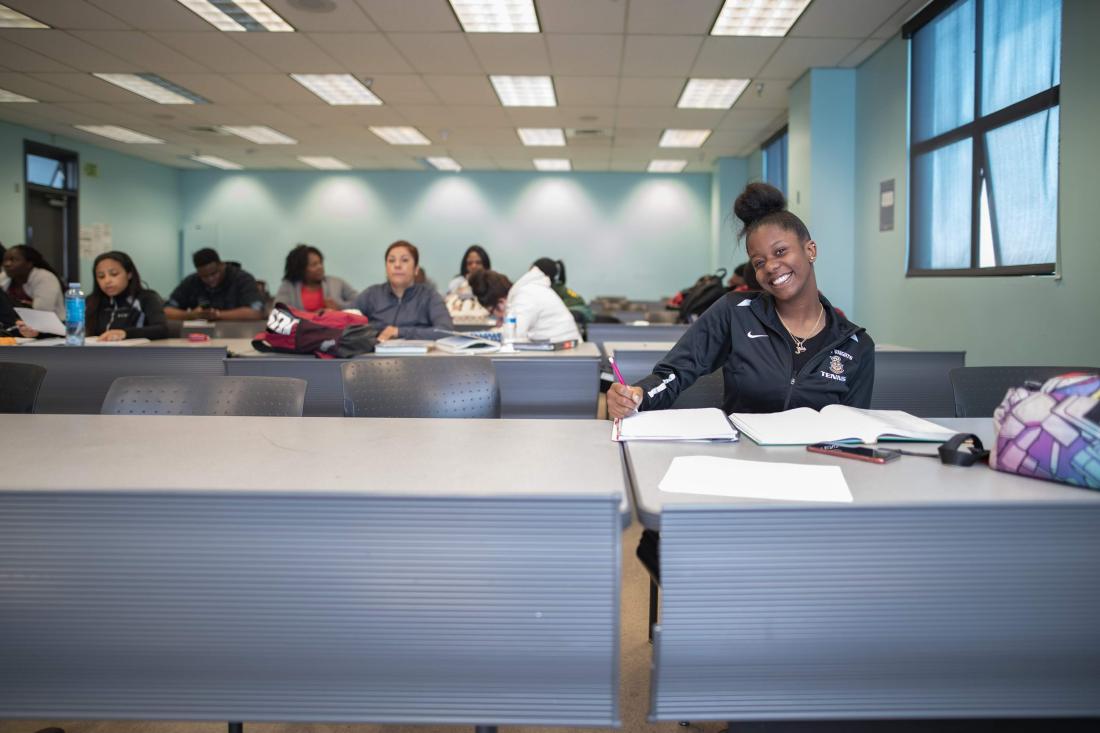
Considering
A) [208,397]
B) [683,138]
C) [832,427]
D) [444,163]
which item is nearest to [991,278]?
[832,427]

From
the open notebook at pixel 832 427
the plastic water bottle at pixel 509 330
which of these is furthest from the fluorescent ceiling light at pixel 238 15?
the open notebook at pixel 832 427

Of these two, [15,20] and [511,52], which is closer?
[15,20]

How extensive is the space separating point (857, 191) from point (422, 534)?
20.5 ft

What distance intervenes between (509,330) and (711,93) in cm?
462

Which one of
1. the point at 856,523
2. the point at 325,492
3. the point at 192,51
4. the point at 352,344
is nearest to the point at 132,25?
the point at 192,51

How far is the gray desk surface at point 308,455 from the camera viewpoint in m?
1.10

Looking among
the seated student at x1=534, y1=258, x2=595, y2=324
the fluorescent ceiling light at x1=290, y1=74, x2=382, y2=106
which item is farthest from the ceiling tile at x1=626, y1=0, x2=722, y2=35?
the fluorescent ceiling light at x1=290, y1=74, x2=382, y2=106

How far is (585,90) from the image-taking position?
23.1 feet

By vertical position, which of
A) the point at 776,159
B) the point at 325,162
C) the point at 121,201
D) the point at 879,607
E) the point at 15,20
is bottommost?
the point at 879,607

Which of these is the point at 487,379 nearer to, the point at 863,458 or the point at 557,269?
the point at 863,458

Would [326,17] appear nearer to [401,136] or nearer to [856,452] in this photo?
[401,136]

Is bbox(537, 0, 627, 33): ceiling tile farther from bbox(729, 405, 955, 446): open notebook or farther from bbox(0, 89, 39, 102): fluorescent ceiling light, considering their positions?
bbox(0, 89, 39, 102): fluorescent ceiling light

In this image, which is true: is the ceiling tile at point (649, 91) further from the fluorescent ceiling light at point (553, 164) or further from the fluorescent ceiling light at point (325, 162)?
the fluorescent ceiling light at point (325, 162)

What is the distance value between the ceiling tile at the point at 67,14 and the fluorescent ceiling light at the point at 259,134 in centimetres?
326
